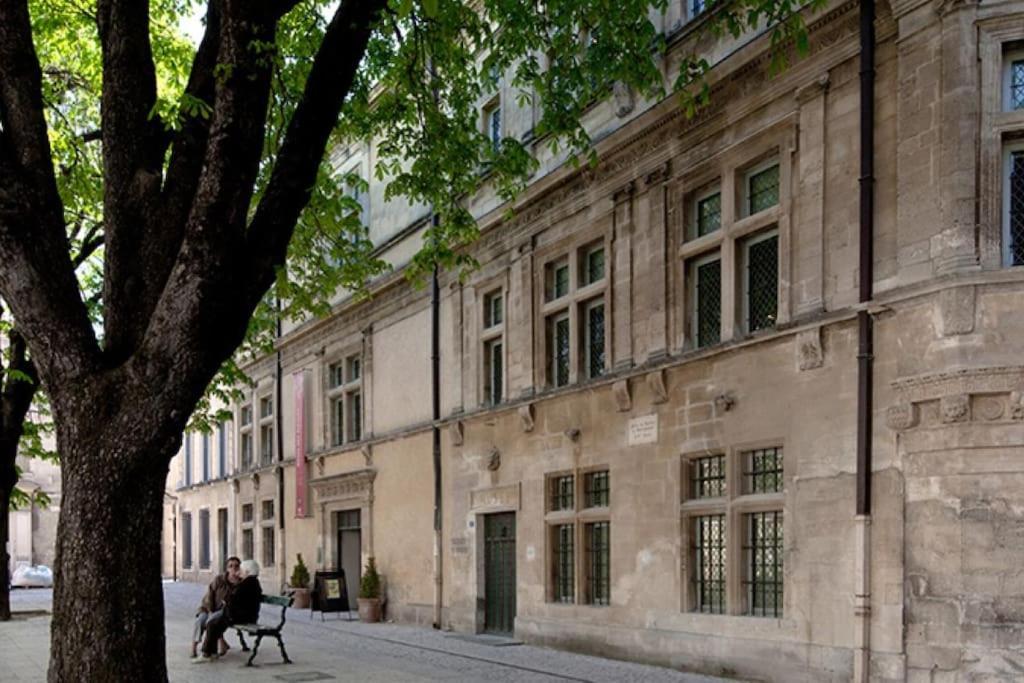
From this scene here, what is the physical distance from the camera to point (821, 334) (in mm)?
11758

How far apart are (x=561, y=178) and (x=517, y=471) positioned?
4878 mm

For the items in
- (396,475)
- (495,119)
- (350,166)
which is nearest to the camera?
(495,119)

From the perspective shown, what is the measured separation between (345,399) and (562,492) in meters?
10.9

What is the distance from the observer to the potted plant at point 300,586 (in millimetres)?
26953

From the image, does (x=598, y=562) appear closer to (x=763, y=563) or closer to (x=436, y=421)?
(x=763, y=563)

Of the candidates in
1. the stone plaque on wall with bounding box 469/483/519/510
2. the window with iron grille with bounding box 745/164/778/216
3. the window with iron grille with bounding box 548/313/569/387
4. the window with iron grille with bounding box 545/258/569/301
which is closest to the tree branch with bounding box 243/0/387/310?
the window with iron grille with bounding box 745/164/778/216

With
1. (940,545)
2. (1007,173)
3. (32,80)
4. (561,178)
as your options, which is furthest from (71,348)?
(561,178)

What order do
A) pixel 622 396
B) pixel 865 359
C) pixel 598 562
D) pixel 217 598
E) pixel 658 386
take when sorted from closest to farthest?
pixel 865 359 < pixel 658 386 < pixel 622 396 < pixel 217 598 < pixel 598 562

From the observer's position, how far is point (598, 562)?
53.0 feet

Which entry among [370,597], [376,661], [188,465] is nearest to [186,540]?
[188,465]

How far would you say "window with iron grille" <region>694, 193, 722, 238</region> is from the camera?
14055mm

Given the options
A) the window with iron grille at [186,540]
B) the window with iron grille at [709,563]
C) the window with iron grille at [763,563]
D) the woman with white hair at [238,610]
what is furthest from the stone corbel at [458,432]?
the window with iron grille at [186,540]

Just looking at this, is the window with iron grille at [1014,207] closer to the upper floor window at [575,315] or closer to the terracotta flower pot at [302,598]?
the upper floor window at [575,315]

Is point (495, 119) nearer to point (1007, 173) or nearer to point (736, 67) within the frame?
point (736, 67)
